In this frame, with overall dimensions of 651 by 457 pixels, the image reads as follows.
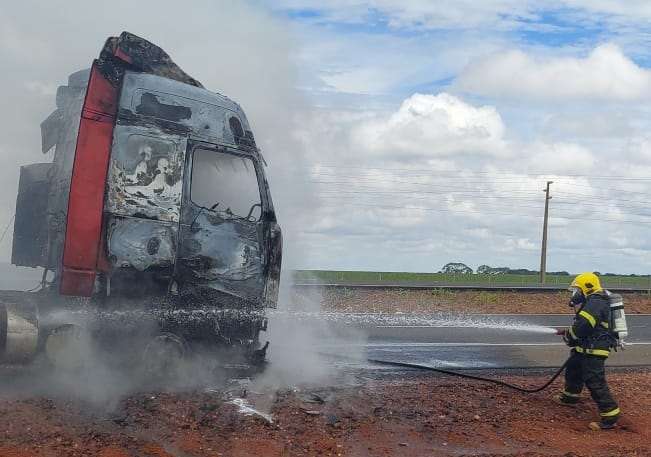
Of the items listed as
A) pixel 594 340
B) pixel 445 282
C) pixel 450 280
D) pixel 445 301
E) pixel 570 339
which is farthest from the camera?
pixel 450 280

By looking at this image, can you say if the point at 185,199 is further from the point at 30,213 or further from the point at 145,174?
the point at 30,213

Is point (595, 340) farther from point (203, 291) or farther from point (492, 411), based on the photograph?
point (203, 291)

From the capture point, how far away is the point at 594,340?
8703 millimetres

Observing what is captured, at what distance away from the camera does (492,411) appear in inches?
340

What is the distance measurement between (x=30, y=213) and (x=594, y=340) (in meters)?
6.42

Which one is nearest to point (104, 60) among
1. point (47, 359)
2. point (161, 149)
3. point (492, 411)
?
point (161, 149)

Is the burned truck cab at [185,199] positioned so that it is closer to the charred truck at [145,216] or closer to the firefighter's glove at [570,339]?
the charred truck at [145,216]

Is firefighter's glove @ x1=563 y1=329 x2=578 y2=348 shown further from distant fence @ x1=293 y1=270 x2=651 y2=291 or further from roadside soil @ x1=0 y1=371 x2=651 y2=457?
distant fence @ x1=293 y1=270 x2=651 y2=291

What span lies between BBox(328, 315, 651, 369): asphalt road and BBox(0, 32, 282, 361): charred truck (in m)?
4.11

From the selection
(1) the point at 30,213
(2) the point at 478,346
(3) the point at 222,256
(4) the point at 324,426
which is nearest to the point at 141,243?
(3) the point at 222,256

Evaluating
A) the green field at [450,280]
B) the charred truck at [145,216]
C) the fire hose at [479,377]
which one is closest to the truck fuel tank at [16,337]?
the charred truck at [145,216]

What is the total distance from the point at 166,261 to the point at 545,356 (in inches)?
291

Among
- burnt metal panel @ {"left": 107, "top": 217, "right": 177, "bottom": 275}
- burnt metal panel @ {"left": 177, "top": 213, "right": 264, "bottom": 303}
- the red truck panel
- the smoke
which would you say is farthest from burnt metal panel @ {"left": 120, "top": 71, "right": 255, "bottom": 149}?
the smoke

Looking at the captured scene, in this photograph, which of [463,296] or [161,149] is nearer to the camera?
[161,149]
